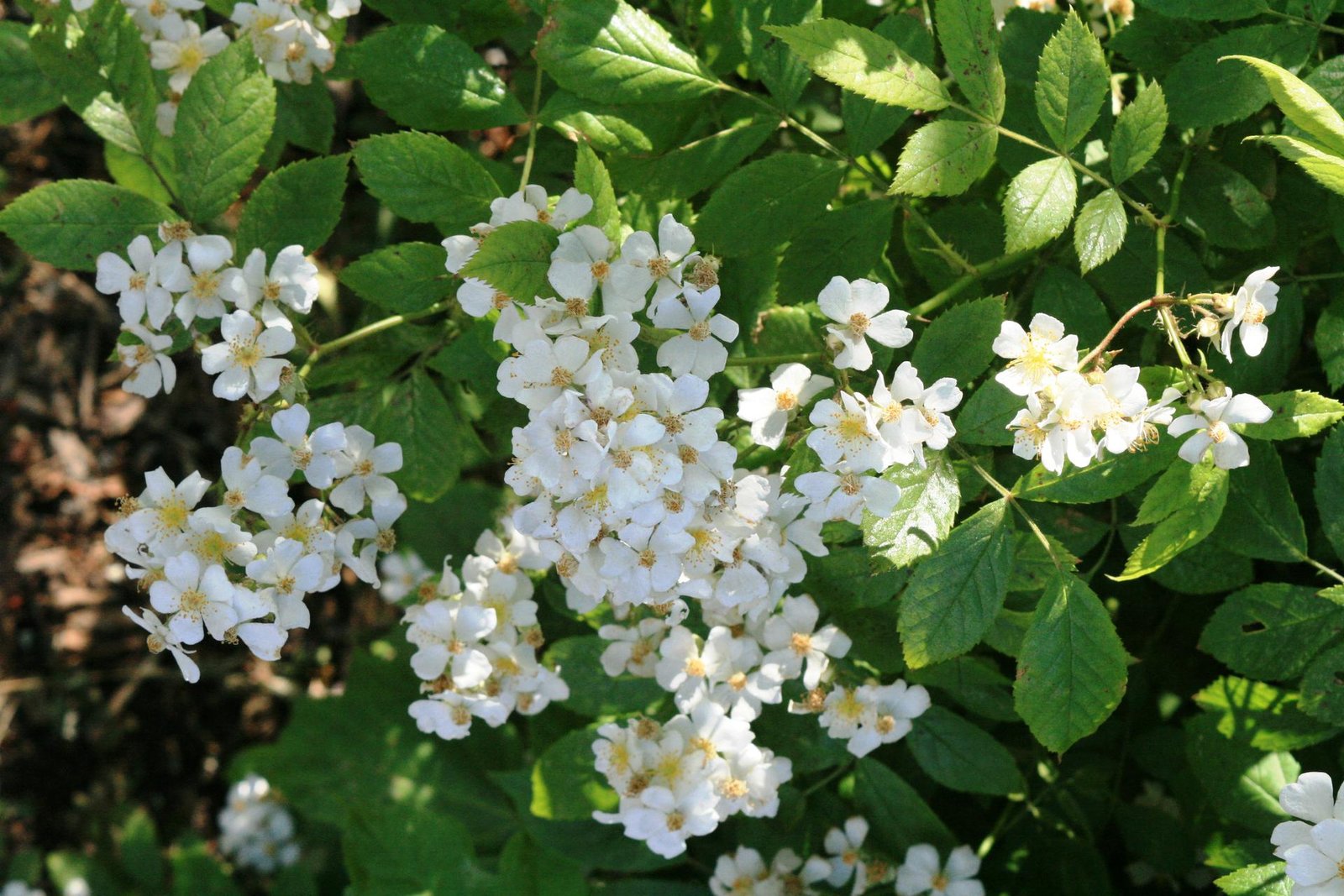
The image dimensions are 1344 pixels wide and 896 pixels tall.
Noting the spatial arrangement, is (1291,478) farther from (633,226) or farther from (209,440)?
(209,440)

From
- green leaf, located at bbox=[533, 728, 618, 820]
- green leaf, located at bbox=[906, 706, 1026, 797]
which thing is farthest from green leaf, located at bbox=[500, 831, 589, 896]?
green leaf, located at bbox=[906, 706, 1026, 797]

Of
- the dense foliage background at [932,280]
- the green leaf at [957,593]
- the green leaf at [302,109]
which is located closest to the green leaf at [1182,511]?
the dense foliage background at [932,280]

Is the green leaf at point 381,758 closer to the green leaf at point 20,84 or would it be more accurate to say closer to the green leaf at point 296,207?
the green leaf at point 296,207

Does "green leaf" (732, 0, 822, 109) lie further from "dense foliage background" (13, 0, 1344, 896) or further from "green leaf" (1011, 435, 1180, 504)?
"green leaf" (1011, 435, 1180, 504)

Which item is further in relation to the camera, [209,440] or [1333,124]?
[209,440]

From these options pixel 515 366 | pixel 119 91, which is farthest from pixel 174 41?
pixel 515 366

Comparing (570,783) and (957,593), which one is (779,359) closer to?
(957,593)
